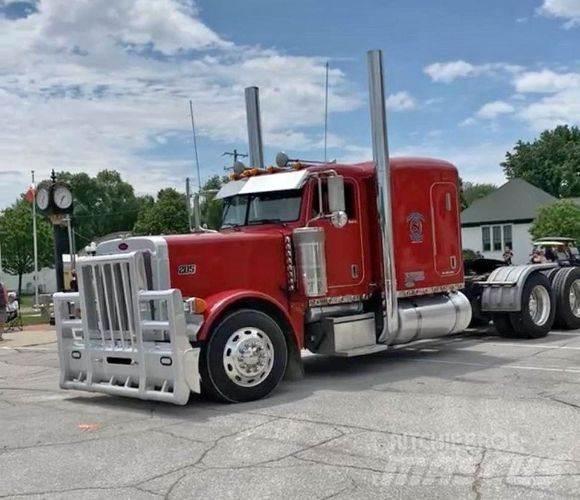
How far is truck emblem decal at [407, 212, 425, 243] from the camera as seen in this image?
33.0ft

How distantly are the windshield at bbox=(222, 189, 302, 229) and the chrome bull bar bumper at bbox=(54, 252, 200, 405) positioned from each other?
2.09 meters

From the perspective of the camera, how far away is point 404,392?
8.03 metres

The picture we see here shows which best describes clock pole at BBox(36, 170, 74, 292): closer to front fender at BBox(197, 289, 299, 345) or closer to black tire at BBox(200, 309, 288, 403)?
front fender at BBox(197, 289, 299, 345)

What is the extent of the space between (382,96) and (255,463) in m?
5.42

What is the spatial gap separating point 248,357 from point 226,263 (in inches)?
45.5

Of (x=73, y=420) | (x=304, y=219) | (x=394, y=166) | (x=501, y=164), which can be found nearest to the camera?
(x=73, y=420)

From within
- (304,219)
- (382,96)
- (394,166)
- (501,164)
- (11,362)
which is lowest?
(11,362)

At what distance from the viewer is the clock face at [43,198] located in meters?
18.3

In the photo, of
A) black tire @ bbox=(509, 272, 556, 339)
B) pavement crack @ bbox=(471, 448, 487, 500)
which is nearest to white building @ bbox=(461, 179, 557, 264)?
black tire @ bbox=(509, 272, 556, 339)

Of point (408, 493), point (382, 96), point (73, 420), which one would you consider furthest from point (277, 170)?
point (408, 493)

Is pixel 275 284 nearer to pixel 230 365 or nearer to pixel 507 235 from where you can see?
pixel 230 365

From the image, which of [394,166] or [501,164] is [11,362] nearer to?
[394,166]

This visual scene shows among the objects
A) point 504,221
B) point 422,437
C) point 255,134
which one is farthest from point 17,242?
point 422,437

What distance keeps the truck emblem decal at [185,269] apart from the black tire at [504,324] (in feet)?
20.2
